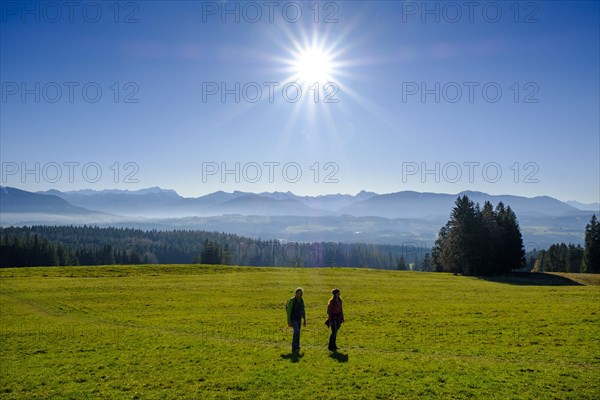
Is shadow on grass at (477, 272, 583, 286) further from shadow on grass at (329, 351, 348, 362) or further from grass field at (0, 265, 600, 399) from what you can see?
shadow on grass at (329, 351, 348, 362)

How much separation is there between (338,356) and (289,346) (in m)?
4.21

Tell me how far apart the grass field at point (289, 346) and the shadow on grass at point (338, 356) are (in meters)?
0.06

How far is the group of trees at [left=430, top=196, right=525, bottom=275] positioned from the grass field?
42.3 m

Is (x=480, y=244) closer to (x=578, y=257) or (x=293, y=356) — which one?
(x=578, y=257)

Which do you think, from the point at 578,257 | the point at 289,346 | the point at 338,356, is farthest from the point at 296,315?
the point at 578,257

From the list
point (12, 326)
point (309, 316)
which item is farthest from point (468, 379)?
point (12, 326)

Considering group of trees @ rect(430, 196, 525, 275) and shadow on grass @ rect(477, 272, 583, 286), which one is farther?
group of trees @ rect(430, 196, 525, 275)

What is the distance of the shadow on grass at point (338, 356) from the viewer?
22.0 meters

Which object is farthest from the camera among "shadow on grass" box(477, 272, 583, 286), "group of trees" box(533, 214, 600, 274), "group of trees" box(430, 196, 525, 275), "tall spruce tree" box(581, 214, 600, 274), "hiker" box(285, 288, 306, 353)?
"group of trees" box(533, 214, 600, 274)

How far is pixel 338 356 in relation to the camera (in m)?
22.7

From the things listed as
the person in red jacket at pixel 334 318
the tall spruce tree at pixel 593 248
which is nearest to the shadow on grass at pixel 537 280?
the tall spruce tree at pixel 593 248

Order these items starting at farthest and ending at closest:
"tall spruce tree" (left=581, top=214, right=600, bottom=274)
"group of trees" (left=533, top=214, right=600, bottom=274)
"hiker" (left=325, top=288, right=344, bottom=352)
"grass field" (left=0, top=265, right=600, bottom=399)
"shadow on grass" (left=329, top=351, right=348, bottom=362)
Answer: "group of trees" (left=533, top=214, right=600, bottom=274)
"tall spruce tree" (left=581, top=214, right=600, bottom=274)
"hiker" (left=325, top=288, right=344, bottom=352)
"shadow on grass" (left=329, top=351, right=348, bottom=362)
"grass field" (left=0, top=265, right=600, bottom=399)

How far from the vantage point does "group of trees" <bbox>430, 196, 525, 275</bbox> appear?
310 feet

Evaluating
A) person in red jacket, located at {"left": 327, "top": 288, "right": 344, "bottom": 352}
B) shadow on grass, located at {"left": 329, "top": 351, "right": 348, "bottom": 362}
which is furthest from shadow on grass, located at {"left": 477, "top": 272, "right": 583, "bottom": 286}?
shadow on grass, located at {"left": 329, "top": 351, "right": 348, "bottom": 362}
